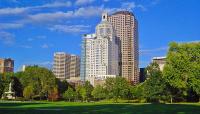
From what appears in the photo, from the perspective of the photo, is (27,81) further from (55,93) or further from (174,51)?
(174,51)

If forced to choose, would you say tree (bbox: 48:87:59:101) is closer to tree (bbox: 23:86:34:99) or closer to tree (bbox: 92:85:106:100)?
tree (bbox: 23:86:34:99)

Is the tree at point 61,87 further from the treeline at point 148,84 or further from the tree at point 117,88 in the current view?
the tree at point 117,88

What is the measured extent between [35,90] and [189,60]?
56438 mm

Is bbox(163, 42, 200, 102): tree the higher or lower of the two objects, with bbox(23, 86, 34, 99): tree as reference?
higher

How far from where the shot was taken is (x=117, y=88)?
107m

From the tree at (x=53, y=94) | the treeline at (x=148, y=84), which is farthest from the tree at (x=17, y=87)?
the tree at (x=53, y=94)

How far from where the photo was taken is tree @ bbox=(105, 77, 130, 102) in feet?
352

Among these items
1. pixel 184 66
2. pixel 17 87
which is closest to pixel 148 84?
pixel 184 66

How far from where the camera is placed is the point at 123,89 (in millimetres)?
107375

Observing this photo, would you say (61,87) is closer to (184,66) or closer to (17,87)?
(17,87)

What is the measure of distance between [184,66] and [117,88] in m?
29.3

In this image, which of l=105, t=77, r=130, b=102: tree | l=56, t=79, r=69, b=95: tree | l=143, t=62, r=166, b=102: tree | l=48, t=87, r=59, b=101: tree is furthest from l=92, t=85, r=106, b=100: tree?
l=56, t=79, r=69, b=95: tree

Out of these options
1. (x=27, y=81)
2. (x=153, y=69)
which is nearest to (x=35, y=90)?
(x=27, y=81)

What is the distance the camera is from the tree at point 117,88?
352ft
